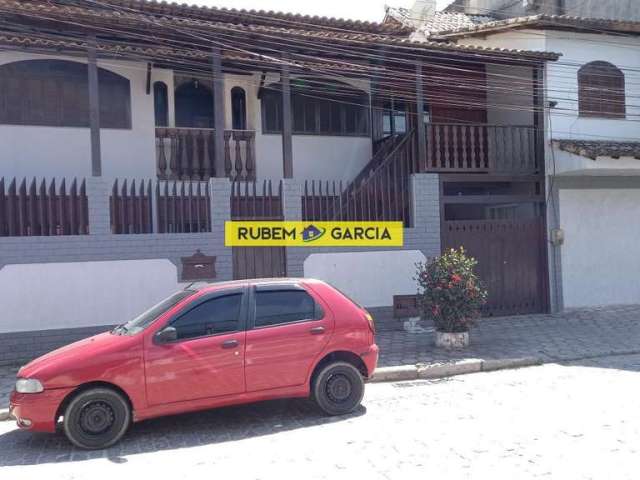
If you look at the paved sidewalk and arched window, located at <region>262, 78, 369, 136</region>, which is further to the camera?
arched window, located at <region>262, 78, 369, 136</region>

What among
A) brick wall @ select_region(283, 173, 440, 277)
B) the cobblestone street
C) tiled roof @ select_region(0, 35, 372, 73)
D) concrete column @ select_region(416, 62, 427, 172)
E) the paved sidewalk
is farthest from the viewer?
concrete column @ select_region(416, 62, 427, 172)

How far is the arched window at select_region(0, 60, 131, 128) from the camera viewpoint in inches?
443

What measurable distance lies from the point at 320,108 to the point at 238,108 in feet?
6.19

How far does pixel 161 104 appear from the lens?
12586mm

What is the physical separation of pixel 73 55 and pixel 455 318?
860 cm

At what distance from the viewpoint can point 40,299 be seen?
354 inches

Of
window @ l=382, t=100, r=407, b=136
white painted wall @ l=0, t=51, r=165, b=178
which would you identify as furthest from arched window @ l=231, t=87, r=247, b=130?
window @ l=382, t=100, r=407, b=136

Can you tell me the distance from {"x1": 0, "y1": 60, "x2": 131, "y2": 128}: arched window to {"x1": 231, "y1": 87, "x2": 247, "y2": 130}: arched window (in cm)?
226

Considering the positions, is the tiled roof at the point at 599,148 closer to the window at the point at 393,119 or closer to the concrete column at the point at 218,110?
the window at the point at 393,119

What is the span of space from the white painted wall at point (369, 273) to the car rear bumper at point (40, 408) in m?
5.74

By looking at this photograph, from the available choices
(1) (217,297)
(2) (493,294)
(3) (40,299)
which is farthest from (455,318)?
(3) (40,299)

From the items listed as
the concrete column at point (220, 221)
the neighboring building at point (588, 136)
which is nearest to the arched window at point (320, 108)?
the neighboring building at point (588, 136)

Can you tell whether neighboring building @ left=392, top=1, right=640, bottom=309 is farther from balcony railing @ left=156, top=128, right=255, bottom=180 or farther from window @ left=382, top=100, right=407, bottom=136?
balcony railing @ left=156, top=128, right=255, bottom=180

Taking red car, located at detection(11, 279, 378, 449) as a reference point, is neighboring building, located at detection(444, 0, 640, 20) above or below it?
above
